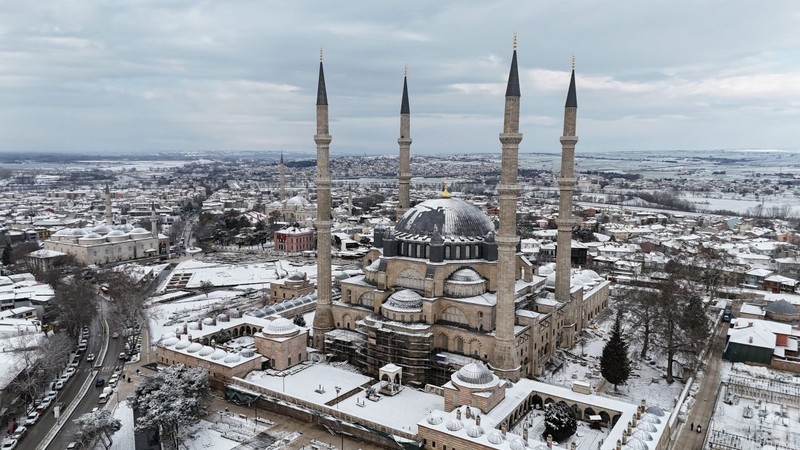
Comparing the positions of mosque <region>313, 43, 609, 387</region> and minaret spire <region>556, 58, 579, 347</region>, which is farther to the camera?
minaret spire <region>556, 58, 579, 347</region>

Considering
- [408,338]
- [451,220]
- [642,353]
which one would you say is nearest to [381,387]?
[408,338]

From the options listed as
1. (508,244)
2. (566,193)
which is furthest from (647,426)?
(566,193)

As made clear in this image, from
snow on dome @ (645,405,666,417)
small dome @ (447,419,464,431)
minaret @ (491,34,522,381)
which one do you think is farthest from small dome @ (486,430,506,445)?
snow on dome @ (645,405,666,417)

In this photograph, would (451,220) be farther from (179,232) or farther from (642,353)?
(179,232)

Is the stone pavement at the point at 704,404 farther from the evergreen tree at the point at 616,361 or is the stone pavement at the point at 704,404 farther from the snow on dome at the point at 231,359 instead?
the snow on dome at the point at 231,359

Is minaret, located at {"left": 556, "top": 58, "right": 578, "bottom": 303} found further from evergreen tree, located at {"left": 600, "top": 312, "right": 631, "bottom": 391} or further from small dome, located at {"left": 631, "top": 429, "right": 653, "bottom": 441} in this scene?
small dome, located at {"left": 631, "top": 429, "right": 653, "bottom": 441}

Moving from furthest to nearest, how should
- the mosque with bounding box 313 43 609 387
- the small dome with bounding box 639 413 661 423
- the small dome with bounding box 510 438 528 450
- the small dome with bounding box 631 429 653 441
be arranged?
the mosque with bounding box 313 43 609 387 < the small dome with bounding box 639 413 661 423 < the small dome with bounding box 631 429 653 441 < the small dome with bounding box 510 438 528 450

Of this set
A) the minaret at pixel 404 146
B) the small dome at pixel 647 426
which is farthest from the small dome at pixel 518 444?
the minaret at pixel 404 146
